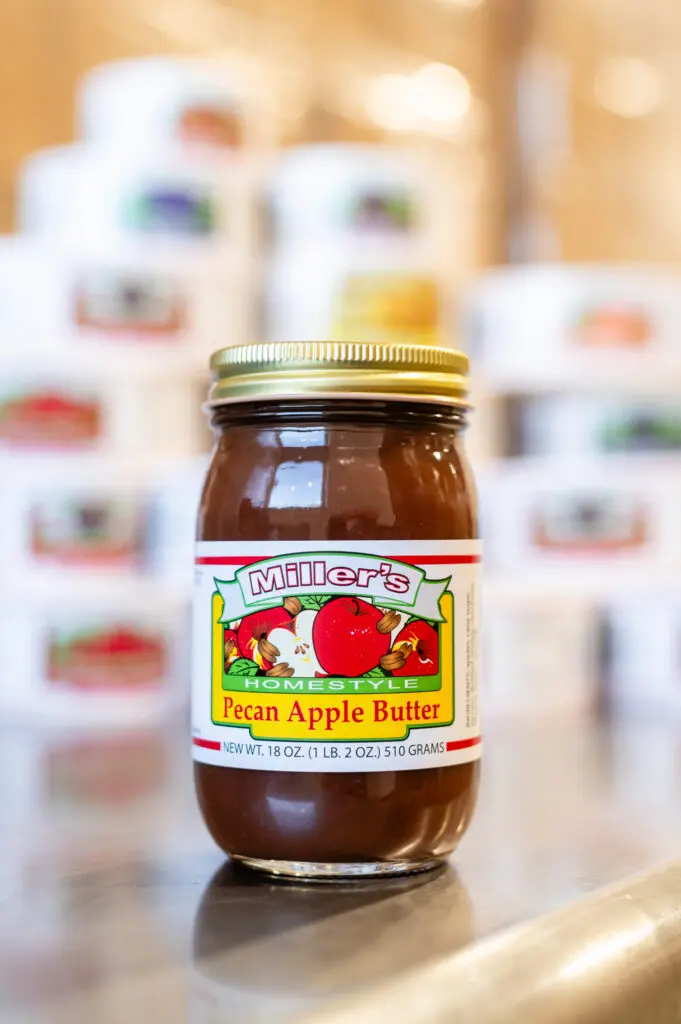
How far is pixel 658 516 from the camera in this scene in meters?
1.38

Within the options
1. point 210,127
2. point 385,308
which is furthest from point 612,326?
point 210,127

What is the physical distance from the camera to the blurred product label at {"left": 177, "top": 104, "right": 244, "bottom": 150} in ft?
4.33

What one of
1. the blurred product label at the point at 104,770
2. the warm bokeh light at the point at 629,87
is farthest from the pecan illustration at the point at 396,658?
the warm bokeh light at the point at 629,87

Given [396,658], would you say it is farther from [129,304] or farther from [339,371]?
[129,304]

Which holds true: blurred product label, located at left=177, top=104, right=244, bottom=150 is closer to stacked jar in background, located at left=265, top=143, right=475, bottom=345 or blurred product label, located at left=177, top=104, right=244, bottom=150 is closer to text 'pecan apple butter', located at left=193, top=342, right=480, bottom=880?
stacked jar in background, located at left=265, top=143, right=475, bottom=345

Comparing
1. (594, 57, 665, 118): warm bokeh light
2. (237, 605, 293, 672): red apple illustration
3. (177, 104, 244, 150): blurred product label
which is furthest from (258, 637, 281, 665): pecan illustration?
(594, 57, 665, 118): warm bokeh light

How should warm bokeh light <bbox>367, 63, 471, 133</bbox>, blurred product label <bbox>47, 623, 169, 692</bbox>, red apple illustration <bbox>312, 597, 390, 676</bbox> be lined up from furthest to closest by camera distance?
warm bokeh light <bbox>367, 63, 471, 133</bbox> → blurred product label <bbox>47, 623, 169, 692</bbox> → red apple illustration <bbox>312, 597, 390, 676</bbox>

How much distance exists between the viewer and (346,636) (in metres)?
0.60

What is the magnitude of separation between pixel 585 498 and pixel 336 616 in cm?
83

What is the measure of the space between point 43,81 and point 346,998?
3.92ft

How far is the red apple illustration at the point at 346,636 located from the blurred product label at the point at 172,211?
783 millimetres

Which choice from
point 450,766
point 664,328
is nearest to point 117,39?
point 664,328

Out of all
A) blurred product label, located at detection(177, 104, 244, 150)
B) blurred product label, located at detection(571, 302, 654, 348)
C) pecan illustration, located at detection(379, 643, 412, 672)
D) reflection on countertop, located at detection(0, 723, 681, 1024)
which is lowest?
reflection on countertop, located at detection(0, 723, 681, 1024)

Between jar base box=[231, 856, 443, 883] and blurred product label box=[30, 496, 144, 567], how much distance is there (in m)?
0.63
